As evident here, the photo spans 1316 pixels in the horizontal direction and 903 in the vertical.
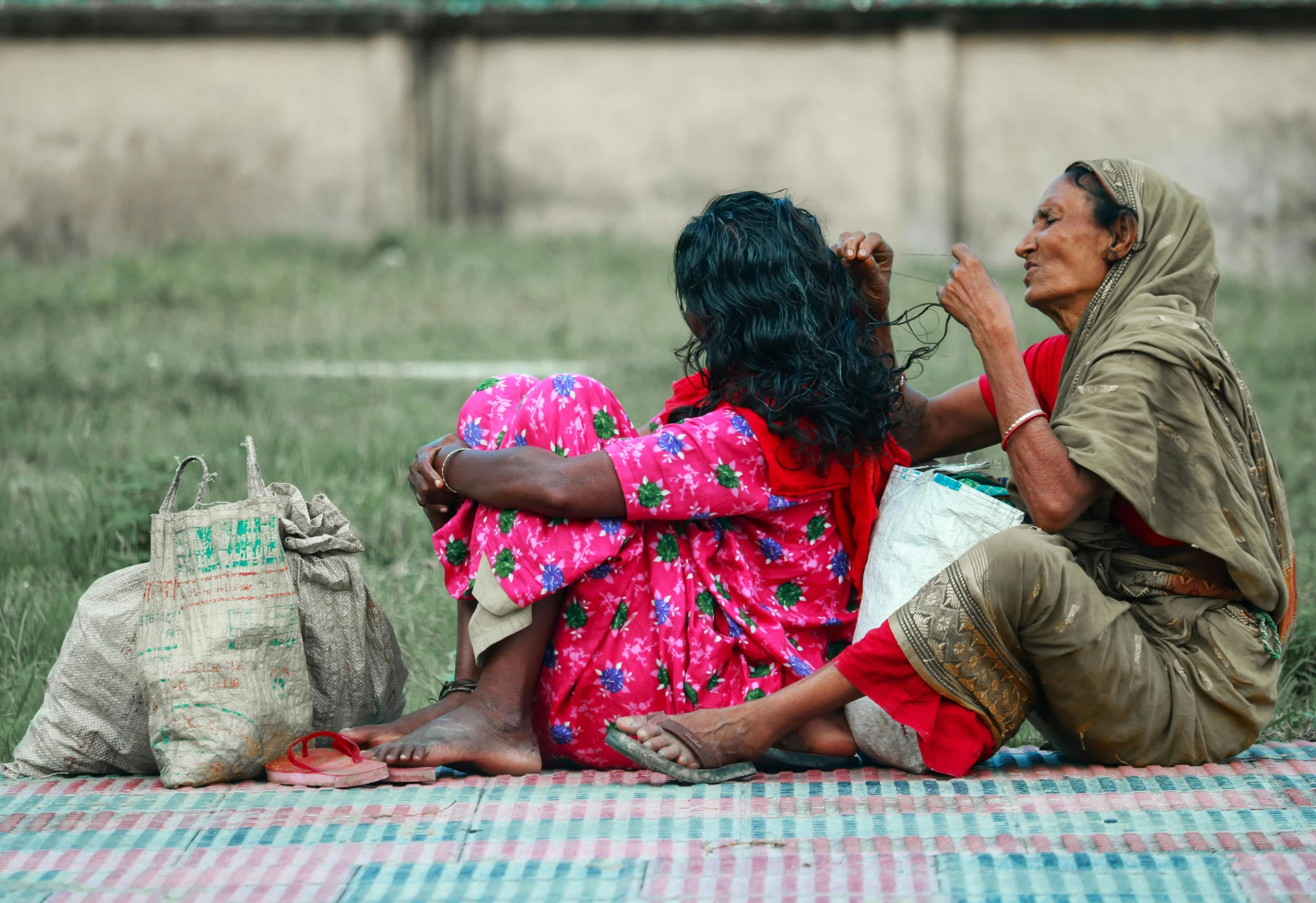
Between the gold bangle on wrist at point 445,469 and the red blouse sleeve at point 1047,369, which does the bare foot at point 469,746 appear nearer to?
the gold bangle on wrist at point 445,469

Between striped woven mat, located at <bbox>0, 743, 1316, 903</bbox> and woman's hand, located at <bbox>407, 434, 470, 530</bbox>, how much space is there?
1.94ft

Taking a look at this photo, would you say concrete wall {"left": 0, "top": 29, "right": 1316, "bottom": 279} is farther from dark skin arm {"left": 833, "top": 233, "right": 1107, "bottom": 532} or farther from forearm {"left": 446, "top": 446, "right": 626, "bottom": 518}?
forearm {"left": 446, "top": 446, "right": 626, "bottom": 518}

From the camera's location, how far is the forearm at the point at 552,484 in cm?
275

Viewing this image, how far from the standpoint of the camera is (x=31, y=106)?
12023mm

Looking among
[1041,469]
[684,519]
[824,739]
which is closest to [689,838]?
[824,739]

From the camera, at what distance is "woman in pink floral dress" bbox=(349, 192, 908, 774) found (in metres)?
2.79

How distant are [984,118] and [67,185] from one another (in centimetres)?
822

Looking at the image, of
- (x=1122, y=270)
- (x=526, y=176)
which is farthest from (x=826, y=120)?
(x=1122, y=270)

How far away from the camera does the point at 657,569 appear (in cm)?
290

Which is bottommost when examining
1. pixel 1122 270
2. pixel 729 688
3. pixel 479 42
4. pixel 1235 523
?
pixel 729 688

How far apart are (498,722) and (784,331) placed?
100 centimetres

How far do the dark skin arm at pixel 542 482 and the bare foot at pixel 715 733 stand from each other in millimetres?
424

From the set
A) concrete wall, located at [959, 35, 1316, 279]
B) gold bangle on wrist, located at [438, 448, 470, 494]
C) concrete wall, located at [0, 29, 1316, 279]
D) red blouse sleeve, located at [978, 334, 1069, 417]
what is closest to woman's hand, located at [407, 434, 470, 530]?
gold bangle on wrist, located at [438, 448, 470, 494]

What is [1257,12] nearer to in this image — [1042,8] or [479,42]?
[1042,8]
